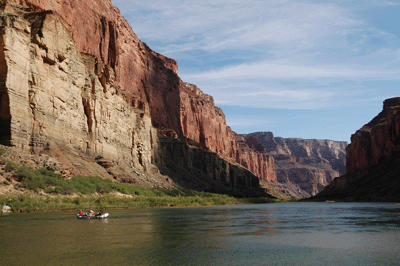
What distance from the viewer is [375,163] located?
497 ft

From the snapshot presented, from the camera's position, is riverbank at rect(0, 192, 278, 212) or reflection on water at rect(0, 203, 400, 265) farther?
riverbank at rect(0, 192, 278, 212)

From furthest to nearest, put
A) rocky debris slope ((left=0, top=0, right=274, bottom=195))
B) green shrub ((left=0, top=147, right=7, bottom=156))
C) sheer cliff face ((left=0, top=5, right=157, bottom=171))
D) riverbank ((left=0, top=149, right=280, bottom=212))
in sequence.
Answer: rocky debris slope ((left=0, top=0, right=274, bottom=195)) < sheer cliff face ((left=0, top=5, right=157, bottom=171)) < green shrub ((left=0, top=147, right=7, bottom=156)) < riverbank ((left=0, top=149, right=280, bottom=212))

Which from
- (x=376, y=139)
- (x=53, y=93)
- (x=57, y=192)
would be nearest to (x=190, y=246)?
(x=57, y=192)

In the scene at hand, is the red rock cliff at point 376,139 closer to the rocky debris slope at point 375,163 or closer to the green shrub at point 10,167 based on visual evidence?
the rocky debris slope at point 375,163

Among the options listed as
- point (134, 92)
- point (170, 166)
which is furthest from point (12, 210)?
point (134, 92)

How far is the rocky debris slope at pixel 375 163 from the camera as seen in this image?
112m

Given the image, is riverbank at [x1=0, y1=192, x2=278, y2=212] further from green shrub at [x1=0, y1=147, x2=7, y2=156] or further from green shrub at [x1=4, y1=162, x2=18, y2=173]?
green shrub at [x1=0, y1=147, x2=7, y2=156]

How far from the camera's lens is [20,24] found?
53.0 metres

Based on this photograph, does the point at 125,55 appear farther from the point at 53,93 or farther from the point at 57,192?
the point at 57,192

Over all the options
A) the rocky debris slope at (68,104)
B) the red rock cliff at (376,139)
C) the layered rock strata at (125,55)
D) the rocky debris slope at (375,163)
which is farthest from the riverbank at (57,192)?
the red rock cliff at (376,139)

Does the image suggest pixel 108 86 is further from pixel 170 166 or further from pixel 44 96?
pixel 170 166

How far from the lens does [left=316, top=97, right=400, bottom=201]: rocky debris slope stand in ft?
366

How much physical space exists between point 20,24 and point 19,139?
15.2 meters

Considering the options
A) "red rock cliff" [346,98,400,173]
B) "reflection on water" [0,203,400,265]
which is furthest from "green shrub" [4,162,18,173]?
"red rock cliff" [346,98,400,173]
